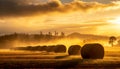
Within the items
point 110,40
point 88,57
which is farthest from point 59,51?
point 110,40

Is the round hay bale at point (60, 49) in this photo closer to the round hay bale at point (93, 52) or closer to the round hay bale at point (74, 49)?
the round hay bale at point (74, 49)

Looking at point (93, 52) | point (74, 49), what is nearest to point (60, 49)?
point (74, 49)

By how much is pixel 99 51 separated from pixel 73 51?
43.7ft

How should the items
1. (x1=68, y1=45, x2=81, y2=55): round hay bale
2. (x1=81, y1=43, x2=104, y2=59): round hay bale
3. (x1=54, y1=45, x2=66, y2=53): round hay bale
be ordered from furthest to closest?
(x1=54, y1=45, x2=66, y2=53): round hay bale
(x1=68, y1=45, x2=81, y2=55): round hay bale
(x1=81, y1=43, x2=104, y2=59): round hay bale

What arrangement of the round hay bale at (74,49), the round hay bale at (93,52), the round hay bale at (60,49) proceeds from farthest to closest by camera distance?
the round hay bale at (60,49) < the round hay bale at (74,49) < the round hay bale at (93,52)

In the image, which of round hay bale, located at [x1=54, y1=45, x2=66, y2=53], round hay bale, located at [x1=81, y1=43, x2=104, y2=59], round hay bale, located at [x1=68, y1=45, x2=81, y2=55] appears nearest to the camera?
round hay bale, located at [x1=81, y1=43, x2=104, y2=59]

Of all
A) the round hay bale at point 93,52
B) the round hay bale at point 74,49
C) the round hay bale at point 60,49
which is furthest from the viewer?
the round hay bale at point 60,49

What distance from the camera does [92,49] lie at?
4091 centimetres

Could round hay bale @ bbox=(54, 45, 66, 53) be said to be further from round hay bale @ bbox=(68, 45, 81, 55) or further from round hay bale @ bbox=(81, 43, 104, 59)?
round hay bale @ bbox=(81, 43, 104, 59)

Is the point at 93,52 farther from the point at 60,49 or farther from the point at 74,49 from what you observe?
the point at 60,49

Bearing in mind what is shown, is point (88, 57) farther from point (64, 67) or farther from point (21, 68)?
point (21, 68)

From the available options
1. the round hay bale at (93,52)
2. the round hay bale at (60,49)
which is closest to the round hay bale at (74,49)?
the round hay bale at (60,49)

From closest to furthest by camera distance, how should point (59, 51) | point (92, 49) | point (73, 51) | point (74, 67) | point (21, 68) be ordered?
point (21, 68) → point (74, 67) → point (92, 49) → point (73, 51) → point (59, 51)

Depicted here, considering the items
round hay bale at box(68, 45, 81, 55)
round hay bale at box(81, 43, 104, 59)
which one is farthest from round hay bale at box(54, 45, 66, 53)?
round hay bale at box(81, 43, 104, 59)
